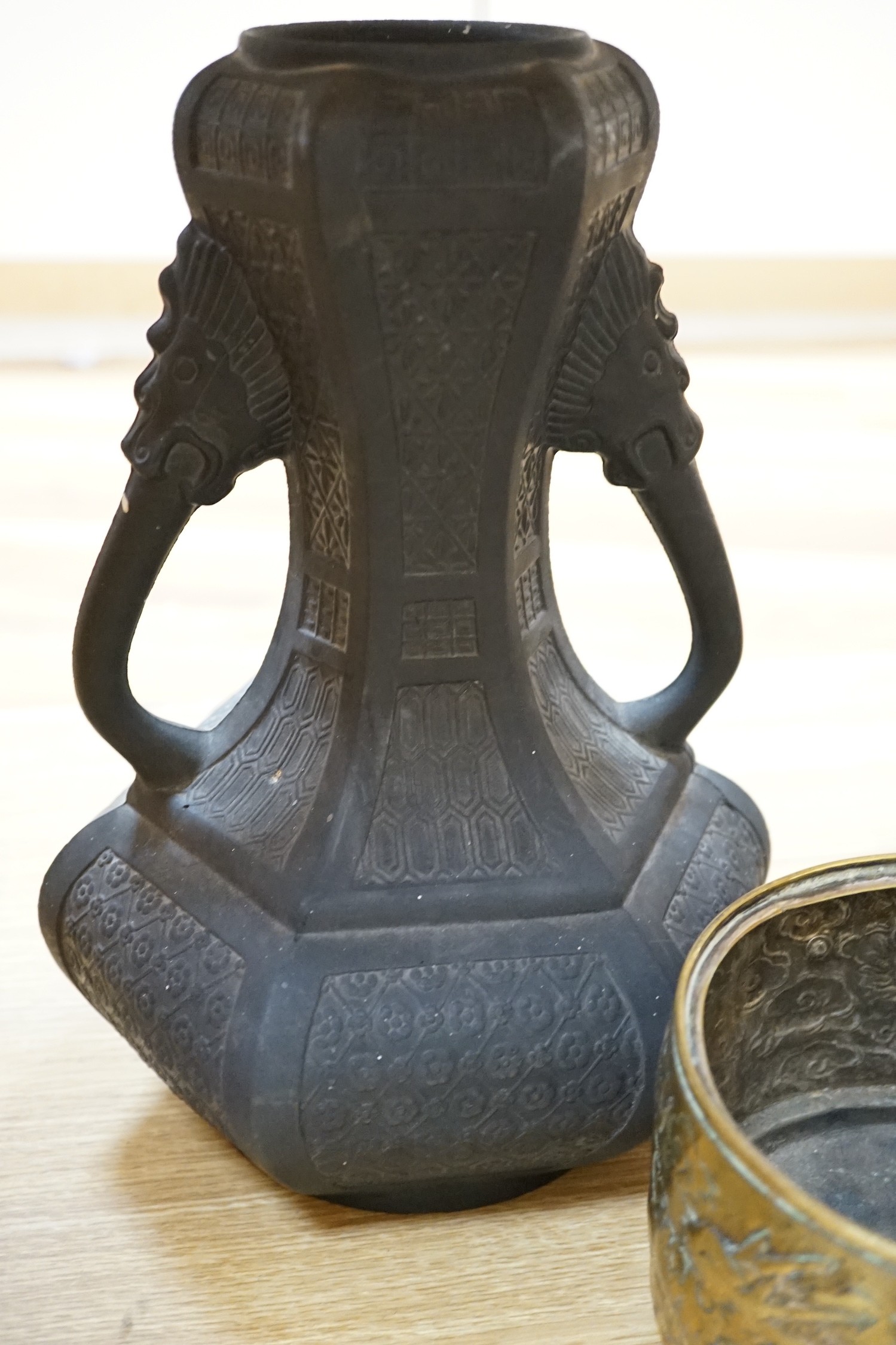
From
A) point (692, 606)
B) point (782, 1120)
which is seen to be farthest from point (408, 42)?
point (782, 1120)

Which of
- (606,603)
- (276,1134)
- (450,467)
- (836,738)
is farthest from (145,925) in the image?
(606,603)

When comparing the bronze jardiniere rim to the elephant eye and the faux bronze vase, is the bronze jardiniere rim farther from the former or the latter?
the elephant eye

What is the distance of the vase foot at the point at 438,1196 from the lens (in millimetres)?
625

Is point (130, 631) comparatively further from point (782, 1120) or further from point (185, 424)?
point (782, 1120)

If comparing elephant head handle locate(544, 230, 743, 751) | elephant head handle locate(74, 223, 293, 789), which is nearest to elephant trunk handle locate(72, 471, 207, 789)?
elephant head handle locate(74, 223, 293, 789)

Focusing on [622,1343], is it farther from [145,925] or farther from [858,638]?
[858,638]

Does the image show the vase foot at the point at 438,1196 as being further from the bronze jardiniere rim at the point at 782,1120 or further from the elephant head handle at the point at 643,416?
the elephant head handle at the point at 643,416

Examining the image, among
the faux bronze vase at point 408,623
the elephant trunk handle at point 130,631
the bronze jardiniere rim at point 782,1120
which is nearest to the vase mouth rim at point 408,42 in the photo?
the faux bronze vase at point 408,623

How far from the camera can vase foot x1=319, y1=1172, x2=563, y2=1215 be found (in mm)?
625

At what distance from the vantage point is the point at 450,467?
1.87 feet

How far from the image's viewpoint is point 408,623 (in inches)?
23.2

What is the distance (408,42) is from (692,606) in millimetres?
240

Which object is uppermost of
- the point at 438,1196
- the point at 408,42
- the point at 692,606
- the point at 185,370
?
the point at 408,42

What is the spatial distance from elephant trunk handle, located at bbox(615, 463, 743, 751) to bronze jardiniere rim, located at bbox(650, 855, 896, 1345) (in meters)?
0.15
